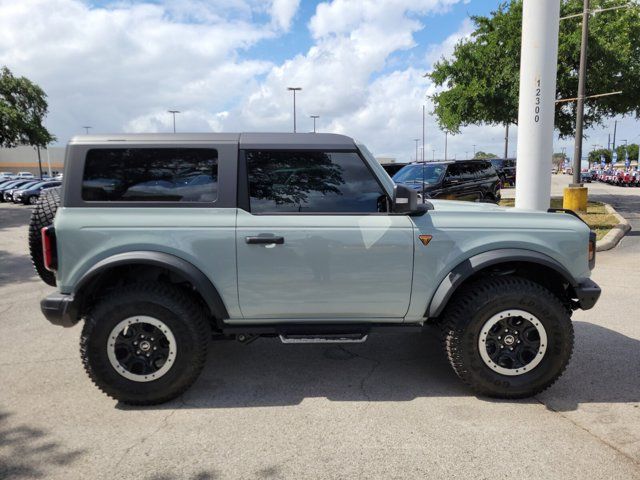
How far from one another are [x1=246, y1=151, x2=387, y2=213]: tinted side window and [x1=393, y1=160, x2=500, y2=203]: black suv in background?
27.8 ft

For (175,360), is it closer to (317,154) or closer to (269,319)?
(269,319)

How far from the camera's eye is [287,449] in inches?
113

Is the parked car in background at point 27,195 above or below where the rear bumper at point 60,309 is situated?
above

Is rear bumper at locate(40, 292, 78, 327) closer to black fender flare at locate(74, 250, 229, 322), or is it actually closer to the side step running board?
black fender flare at locate(74, 250, 229, 322)

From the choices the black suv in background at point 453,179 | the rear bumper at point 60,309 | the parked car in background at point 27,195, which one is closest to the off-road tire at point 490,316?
the rear bumper at point 60,309

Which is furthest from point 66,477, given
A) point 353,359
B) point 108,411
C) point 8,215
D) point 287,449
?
point 8,215

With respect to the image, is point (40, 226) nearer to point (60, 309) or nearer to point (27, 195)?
point (60, 309)

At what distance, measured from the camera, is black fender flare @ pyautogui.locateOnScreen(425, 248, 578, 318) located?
340 centimetres

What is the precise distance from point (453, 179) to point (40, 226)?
1110 cm

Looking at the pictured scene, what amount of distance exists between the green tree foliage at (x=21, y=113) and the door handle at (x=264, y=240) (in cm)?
3329

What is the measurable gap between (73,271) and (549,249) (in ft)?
11.3

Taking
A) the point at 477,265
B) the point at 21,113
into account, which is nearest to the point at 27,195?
the point at 21,113

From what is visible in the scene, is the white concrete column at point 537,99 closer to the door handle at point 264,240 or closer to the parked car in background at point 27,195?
the door handle at point 264,240

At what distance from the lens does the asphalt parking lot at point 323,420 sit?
2.71 meters
